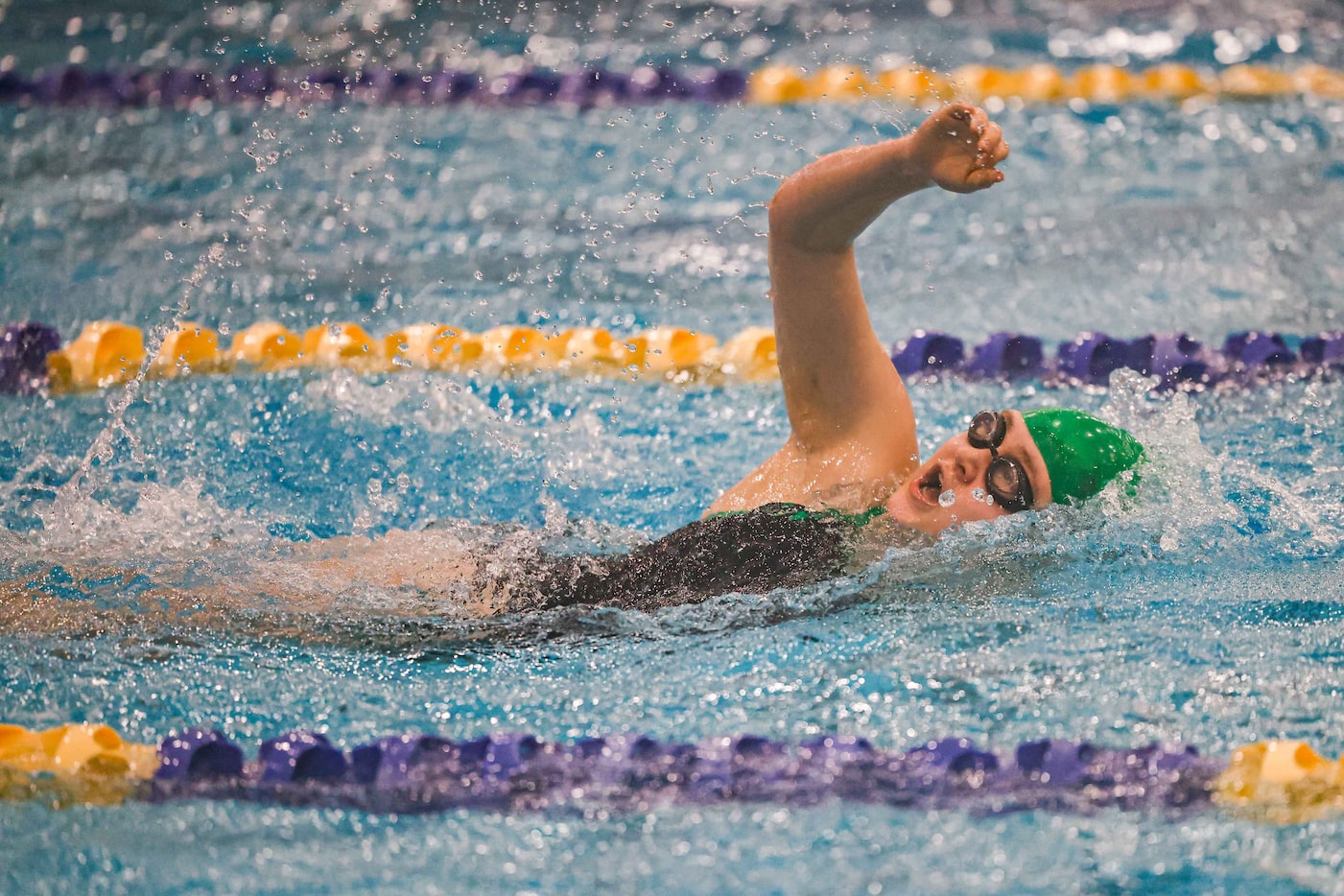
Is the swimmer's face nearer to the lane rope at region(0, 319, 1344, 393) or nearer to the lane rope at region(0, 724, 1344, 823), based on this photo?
the lane rope at region(0, 724, 1344, 823)

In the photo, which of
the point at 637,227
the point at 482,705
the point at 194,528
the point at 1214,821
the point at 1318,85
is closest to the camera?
the point at 1214,821

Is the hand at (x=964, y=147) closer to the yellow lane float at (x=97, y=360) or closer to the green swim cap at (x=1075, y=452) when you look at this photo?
the green swim cap at (x=1075, y=452)

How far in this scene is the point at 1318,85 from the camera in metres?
4.77

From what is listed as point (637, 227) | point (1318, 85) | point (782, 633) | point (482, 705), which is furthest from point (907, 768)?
point (1318, 85)

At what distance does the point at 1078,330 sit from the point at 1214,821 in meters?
1.95

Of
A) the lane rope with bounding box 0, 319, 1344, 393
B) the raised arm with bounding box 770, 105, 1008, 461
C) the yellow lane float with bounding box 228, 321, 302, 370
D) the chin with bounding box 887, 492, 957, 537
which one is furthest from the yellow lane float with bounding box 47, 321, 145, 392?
the chin with bounding box 887, 492, 957, 537

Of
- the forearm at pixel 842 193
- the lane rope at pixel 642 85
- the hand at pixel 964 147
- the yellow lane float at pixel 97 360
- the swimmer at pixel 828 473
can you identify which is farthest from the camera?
the lane rope at pixel 642 85

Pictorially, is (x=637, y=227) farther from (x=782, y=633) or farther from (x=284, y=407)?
(x=782, y=633)

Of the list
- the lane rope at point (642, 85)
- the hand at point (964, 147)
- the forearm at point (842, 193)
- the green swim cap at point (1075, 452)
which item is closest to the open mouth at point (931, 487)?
the green swim cap at point (1075, 452)

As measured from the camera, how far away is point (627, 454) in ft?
10.2

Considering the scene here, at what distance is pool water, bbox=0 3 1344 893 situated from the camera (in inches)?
71.9

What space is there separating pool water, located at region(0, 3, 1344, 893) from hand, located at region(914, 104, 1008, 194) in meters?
0.60

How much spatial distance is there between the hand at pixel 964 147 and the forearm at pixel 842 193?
0.05 m

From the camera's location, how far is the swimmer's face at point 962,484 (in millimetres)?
2127
